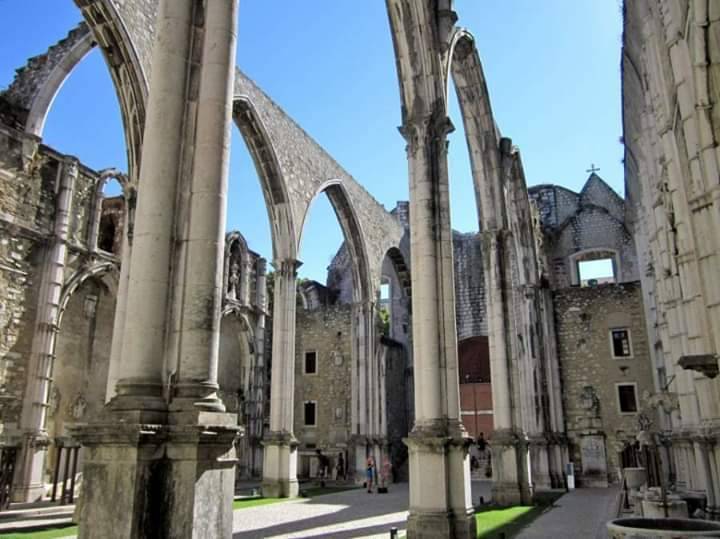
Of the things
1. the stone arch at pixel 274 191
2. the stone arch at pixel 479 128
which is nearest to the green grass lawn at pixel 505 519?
the stone arch at pixel 479 128

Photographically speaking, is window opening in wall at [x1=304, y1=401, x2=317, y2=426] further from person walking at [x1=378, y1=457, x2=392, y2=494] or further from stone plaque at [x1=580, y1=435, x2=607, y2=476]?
stone plaque at [x1=580, y1=435, x2=607, y2=476]

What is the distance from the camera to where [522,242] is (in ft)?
64.5

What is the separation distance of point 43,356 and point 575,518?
12191mm

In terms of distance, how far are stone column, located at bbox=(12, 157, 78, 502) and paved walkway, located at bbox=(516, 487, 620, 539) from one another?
35.8ft

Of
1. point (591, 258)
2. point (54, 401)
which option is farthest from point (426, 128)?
point (591, 258)

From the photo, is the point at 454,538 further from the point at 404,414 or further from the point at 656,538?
the point at 404,414

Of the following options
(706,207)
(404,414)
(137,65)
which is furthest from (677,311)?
(404,414)

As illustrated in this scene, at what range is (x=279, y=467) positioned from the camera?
15.1 metres

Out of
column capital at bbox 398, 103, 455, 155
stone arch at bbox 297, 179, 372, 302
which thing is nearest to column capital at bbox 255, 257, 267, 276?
stone arch at bbox 297, 179, 372, 302

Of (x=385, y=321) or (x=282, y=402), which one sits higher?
(x=385, y=321)

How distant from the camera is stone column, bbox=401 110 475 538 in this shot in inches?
316

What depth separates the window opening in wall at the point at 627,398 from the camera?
65.4ft

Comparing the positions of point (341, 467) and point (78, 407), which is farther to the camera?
point (341, 467)

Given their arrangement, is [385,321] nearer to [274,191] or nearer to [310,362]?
[310,362]
